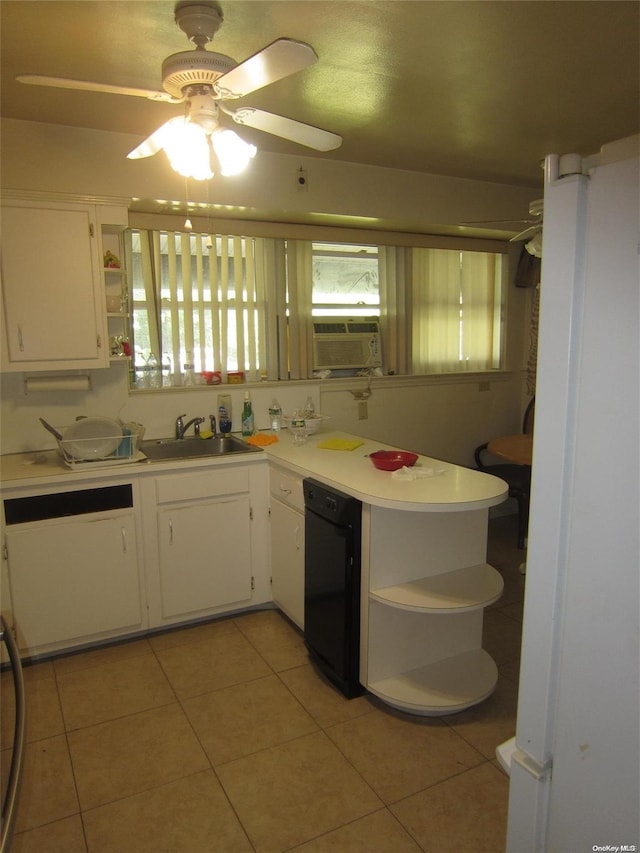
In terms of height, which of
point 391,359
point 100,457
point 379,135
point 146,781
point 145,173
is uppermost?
point 379,135

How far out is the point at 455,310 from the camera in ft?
14.4

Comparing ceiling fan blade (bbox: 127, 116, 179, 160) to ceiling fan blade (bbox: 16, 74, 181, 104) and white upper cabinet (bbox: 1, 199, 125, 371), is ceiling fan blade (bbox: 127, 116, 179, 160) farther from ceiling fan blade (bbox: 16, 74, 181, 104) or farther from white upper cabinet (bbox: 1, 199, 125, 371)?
white upper cabinet (bbox: 1, 199, 125, 371)

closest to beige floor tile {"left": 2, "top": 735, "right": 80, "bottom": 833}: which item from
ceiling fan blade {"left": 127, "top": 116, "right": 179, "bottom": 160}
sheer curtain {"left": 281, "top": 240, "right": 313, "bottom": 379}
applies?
ceiling fan blade {"left": 127, "top": 116, "right": 179, "bottom": 160}

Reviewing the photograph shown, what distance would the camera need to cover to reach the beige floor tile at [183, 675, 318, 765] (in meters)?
2.19

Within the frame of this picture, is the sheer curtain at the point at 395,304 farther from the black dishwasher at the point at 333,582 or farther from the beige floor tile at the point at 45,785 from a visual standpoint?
the beige floor tile at the point at 45,785

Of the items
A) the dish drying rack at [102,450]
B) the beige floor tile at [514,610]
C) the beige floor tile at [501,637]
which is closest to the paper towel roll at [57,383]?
the dish drying rack at [102,450]

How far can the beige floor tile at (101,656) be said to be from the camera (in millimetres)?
2715

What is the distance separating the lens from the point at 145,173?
2.94 m

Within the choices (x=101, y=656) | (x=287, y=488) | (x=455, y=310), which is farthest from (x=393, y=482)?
(x=455, y=310)

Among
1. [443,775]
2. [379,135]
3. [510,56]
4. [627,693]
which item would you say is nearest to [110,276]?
[379,135]

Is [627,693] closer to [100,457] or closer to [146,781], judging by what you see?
[146,781]

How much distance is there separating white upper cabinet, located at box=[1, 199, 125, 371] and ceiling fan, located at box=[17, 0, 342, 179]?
947mm

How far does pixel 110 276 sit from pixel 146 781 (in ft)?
7.63

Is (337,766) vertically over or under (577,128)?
under
